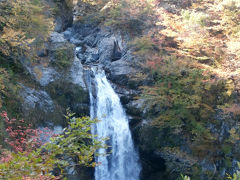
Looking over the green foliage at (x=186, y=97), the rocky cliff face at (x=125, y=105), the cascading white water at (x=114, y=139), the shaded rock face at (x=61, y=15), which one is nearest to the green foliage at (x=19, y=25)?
the rocky cliff face at (x=125, y=105)

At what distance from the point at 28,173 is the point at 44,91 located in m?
7.26

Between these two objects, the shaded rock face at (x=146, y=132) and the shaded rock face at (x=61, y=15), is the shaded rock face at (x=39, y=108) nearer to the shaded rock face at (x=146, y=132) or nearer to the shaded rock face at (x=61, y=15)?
the shaded rock face at (x=146, y=132)

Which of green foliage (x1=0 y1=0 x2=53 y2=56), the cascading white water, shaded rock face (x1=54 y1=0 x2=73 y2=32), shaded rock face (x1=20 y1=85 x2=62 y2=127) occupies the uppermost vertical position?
shaded rock face (x1=54 y1=0 x2=73 y2=32)

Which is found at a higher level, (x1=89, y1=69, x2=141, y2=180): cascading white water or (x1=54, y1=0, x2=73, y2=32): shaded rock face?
(x1=54, y1=0, x2=73, y2=32): shaded rock face

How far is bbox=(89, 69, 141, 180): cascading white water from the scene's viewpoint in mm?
10422

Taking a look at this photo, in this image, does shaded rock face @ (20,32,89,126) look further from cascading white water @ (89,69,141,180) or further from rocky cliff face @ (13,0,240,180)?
cascading white water @ (89,69,141,180)

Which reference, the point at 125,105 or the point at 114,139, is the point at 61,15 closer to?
the point at 125,105

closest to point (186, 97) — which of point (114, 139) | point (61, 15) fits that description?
point (114, 139)

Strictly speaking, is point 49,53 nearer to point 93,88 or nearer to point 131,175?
point 93,88

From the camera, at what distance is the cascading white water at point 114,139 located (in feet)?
34.2

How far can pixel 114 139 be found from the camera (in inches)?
424

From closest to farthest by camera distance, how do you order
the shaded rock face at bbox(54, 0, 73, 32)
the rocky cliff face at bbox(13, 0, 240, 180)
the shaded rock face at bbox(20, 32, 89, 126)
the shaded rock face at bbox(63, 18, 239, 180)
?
the shaded rock face at bbox(20, 32, 89, 126) → the rocky cliff face at bbox(13, 0, 240, 180) → the shaded rock face at bbox(63, 18, 239, 180) → the shaded rock face at bbox(54, 0, 73, 32)

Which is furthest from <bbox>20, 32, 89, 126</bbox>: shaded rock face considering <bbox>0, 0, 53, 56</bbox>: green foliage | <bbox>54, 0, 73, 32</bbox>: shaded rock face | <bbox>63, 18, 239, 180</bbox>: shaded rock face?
<bbox>54, 0, 73, 32</bbox>: shaded rock face

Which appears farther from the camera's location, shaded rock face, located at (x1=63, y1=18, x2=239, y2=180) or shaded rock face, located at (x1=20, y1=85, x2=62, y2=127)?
shaded rock face, located at (x1=63, y1=18, x2=239, y2=180)
